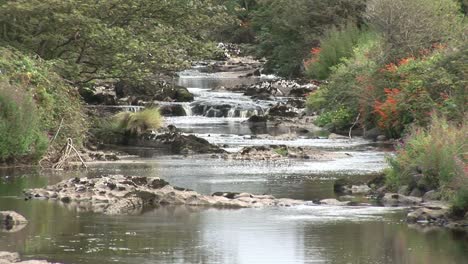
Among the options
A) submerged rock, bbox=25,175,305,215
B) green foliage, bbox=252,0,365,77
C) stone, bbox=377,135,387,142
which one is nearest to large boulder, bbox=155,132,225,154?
stone, bbox=377,135,387,142

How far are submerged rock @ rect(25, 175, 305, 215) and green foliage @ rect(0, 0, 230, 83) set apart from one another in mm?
13642

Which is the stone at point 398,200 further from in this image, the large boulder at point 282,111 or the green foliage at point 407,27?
the large boulder at point 282,111

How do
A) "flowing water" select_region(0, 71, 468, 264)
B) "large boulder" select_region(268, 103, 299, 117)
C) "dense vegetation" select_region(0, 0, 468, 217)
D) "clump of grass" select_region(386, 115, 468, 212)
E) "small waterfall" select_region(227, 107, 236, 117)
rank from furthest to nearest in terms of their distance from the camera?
"small waterfall" select_region(227, 107, 236, 117), "large boulder" select_region(268, 103, 299, 117), "dense vegetation" select_region(0, 0, 468, 217), "clump of grass" select_region(386, 115, 468, 212), "flowing water" select_region(0, 71, 468, 264)

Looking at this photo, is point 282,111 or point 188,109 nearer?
point 282,111

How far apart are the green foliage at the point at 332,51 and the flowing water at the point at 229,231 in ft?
103

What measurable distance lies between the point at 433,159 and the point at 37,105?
12309mm

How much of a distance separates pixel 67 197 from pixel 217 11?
20.4 metres

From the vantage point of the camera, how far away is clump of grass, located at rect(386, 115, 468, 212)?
20312 millimetres

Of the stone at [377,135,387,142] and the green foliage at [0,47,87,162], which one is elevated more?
the green foliage at [0,47,87,162]

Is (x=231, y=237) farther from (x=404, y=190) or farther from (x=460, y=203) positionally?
(x=404, y=190)

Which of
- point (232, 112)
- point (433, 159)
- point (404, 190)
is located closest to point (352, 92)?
point (232, 112)

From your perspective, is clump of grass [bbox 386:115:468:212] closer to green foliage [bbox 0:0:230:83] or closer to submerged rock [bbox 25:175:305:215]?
submerged rock [bbox 25:175:305:215]

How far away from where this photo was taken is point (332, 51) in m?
59.4

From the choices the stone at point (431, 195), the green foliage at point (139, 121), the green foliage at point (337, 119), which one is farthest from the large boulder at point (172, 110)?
the stone at point (431, 195)
